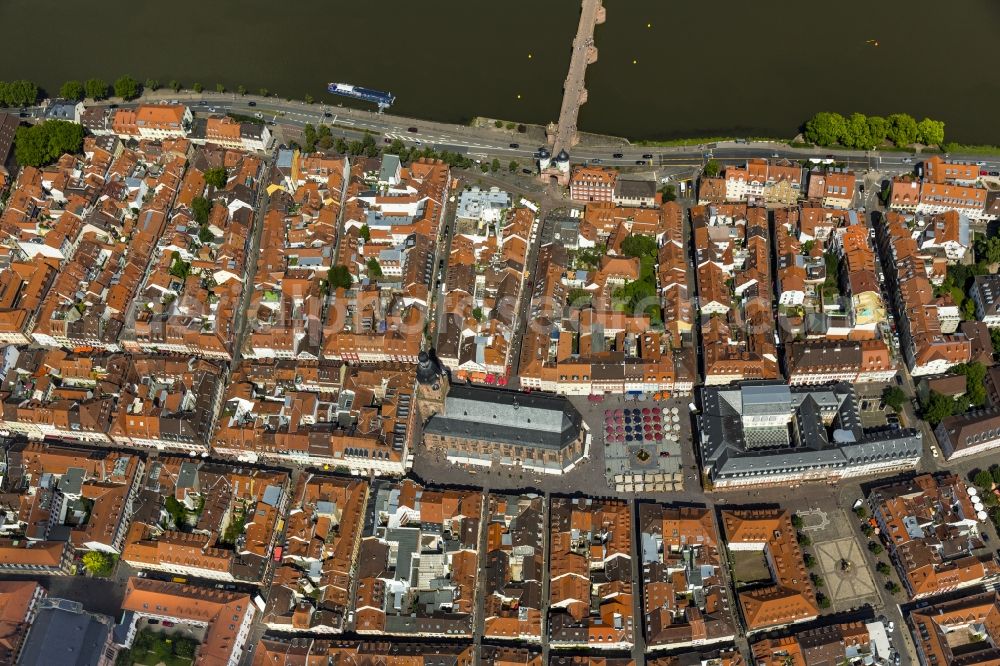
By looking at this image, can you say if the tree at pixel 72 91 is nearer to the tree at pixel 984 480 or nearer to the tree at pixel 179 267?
the tree at pixel 179 267

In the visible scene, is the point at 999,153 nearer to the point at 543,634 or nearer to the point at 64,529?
the point at 543,634

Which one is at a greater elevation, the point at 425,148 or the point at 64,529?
the point at 425,148

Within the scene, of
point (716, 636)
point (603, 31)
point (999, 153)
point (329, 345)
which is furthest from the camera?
point (603, 31)

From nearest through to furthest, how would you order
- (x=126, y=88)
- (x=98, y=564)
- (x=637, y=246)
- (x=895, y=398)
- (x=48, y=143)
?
(x=98, y=564), (x=895, y=398), (x=637, y=246), (x=48, y=143), (x=126, y=88)

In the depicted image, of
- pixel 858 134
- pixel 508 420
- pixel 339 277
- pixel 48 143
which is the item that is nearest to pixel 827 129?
pixel 858 134

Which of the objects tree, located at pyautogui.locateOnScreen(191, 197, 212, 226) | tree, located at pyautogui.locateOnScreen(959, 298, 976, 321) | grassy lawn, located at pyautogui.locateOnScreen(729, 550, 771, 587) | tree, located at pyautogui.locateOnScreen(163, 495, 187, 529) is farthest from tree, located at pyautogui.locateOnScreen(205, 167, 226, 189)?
tree, located at pyautogui.locateOnScreen(959, 298, 976, 321)

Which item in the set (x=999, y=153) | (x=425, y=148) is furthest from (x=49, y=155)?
(x=999, y=153)

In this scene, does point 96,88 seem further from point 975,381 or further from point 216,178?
point 975,381
